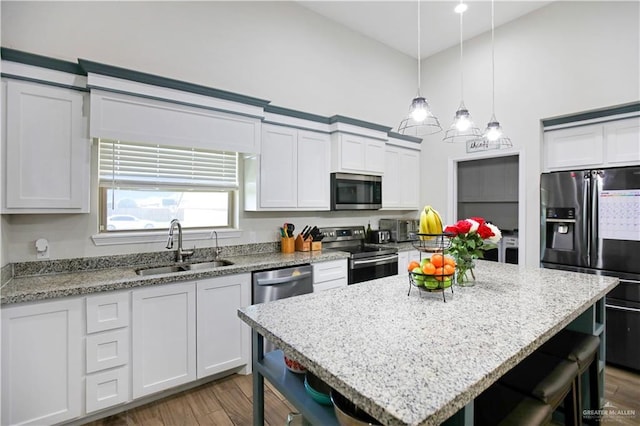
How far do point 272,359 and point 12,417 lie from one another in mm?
1632

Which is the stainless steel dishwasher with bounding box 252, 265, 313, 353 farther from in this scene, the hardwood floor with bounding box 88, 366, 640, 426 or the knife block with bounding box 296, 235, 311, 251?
the knife block with bounding box 296, 235, 311, 251

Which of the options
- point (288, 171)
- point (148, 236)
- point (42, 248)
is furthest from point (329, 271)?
point (42, 248)

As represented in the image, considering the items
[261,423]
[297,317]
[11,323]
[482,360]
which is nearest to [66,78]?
[11,323]

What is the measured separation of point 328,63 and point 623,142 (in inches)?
128

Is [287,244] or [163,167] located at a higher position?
[163,167]

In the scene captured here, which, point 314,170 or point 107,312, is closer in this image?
point 107,312

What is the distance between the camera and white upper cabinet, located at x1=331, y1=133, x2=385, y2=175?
3.66 meters

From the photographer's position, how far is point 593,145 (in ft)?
10.9

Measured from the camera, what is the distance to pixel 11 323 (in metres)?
1.80

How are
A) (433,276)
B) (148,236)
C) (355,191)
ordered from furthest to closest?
(355,191)
(148,236)
(433,276)

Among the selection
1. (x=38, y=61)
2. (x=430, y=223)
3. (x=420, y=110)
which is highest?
(x=38, y=61)

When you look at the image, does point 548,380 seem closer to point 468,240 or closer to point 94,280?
point 468,240

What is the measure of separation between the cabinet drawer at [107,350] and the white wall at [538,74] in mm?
4101

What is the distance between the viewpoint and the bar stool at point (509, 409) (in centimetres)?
120
